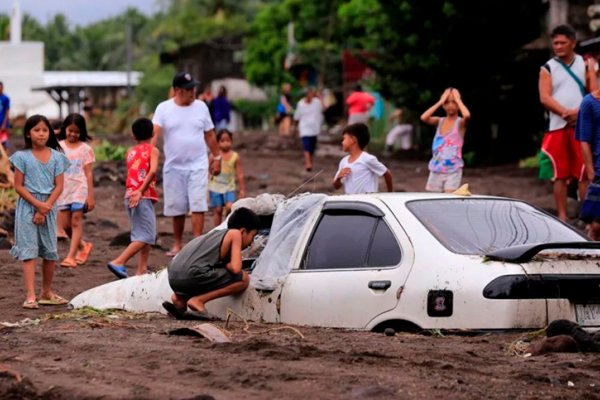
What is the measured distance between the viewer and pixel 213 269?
32.1 feet

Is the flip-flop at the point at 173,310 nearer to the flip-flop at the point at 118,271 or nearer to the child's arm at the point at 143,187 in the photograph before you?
the flip-flop at the point at 118,271

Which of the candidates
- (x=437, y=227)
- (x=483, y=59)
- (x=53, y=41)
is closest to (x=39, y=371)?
(x=437, y=227)

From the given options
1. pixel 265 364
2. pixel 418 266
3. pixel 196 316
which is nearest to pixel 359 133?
pixel 196 316

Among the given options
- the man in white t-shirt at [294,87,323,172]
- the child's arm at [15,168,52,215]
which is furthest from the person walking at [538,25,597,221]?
the man in white t-shirt at [294,87,323,172]

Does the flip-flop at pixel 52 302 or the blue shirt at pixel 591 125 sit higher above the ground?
the blue shirt at pixel 591 125

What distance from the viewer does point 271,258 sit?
9.52m

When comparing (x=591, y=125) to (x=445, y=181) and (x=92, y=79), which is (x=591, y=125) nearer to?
(x=445, y=181)

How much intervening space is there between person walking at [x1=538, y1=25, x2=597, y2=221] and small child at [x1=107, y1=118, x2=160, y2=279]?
12.7 feet

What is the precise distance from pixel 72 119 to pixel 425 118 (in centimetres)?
355

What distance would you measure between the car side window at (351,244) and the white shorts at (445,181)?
5030 millimetres

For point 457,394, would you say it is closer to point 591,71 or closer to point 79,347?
point 79,347

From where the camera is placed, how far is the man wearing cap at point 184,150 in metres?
14.1

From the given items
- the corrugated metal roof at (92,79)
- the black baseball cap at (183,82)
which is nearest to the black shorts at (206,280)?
the black baseball cap at (183,82)

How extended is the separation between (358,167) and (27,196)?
119 inches
